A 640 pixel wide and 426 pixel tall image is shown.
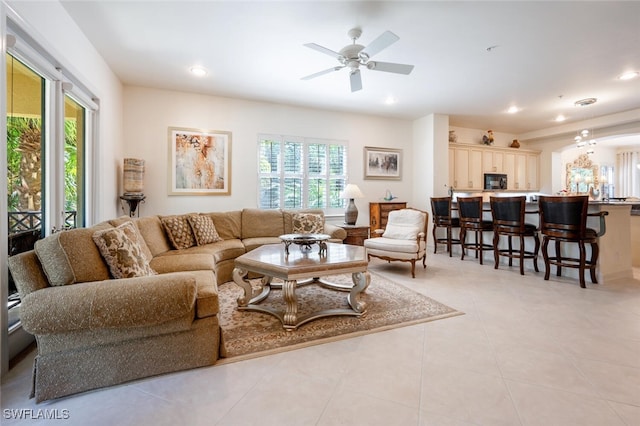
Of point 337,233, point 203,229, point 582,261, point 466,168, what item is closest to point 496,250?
point 582,261

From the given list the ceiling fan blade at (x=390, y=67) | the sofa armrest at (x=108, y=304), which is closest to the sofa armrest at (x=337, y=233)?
the ceiling fan blade at (x=390, y=67)

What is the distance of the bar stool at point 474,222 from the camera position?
4.56 m

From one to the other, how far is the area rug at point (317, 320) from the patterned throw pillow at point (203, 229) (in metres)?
0.76

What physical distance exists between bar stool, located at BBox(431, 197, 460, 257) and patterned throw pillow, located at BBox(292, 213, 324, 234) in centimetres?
226

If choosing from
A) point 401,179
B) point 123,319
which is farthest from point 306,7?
point 401,179

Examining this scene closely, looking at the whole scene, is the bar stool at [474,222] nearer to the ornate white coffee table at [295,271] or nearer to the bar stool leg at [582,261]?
the bar stool leg at [582,261]

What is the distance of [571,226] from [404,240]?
1.89 m

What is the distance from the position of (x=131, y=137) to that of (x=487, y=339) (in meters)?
5.08

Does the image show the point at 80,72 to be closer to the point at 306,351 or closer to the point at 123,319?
the point at 123,319

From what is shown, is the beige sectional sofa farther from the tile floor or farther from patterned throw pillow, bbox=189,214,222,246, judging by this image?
patterned throw pillow, bbox=189,214,222,246

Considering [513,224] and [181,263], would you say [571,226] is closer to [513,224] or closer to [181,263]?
[513,224]

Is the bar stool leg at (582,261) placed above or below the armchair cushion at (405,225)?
below

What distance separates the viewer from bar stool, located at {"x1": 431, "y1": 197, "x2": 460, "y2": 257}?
5.13 meters

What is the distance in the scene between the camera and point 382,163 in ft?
19.8
